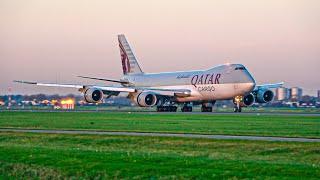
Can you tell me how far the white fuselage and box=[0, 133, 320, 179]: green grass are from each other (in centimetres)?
4722

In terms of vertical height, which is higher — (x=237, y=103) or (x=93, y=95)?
(x=93, y=95)

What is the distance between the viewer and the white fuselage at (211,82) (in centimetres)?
8662

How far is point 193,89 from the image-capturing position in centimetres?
9244

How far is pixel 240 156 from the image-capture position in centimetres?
3216

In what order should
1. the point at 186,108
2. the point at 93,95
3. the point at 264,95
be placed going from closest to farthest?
1. the point at 93,95
2. the point at 264,95
3. the point at 186,108

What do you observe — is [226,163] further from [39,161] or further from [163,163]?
[39,161]

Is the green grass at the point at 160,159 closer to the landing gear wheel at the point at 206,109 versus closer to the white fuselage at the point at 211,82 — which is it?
the white fuselage at the point at 211,82

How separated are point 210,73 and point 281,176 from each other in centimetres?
6479

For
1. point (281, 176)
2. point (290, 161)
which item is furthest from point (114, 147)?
point (281, 176)

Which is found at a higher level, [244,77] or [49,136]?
[244,77]

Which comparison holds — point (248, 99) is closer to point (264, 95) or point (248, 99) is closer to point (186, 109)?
point (264, 95)

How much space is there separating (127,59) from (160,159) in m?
79.1

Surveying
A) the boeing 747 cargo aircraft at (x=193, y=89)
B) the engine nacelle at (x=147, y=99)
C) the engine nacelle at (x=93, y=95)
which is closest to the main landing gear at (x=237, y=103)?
the boeing 747 cargo aircraft at (x=193, y=89)

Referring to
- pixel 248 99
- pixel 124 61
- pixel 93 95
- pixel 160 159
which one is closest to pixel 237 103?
pixel 248 99
